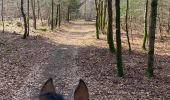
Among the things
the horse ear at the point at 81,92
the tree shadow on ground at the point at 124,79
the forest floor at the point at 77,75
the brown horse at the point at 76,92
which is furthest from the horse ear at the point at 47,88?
the tree shadow on ground at the point at 124,79

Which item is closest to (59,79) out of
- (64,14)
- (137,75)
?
(137,75)

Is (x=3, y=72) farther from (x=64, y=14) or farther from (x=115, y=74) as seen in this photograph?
(x=64, y=14)

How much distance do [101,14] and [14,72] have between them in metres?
28.1

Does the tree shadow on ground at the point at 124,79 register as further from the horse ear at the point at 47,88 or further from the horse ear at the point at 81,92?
the horse ear at the point at 81,92

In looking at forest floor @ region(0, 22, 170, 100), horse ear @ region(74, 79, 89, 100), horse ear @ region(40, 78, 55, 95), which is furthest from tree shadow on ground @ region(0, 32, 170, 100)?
horse ear @ region(74, 79, 89, 100)

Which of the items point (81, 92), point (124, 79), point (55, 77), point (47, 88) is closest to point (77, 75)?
point (55, 77)

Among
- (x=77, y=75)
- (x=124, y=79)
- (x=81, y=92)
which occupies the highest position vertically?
(x=81, y=92)

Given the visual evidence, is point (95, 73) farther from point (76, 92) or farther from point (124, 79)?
point (76, 92)

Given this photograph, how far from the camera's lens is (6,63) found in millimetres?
23016

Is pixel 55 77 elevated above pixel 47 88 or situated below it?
below

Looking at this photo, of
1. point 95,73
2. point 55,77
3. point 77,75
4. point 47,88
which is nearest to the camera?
point 47,88

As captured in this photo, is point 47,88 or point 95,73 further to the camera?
point 95,73

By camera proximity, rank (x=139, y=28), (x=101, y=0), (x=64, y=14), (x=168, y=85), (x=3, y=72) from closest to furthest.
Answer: (x=168, y=85) < (x=3, y=72) < (x=101, y=0) < (x=139, y=28) < (x=64, y=14)

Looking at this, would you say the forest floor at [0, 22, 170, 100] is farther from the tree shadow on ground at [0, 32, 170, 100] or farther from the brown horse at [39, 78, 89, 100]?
the brown horse at [39, 78, 89, 100]
